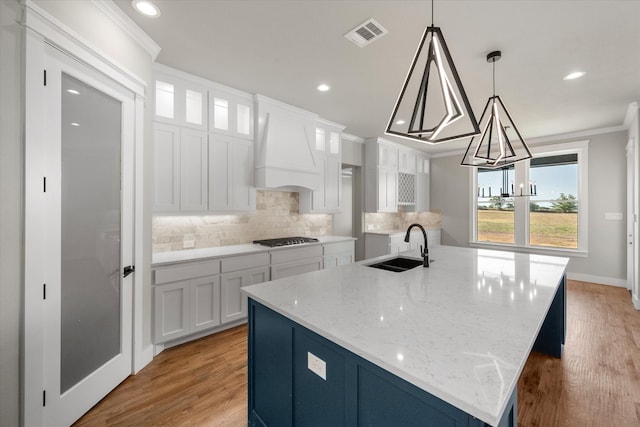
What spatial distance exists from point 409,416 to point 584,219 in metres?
6.22

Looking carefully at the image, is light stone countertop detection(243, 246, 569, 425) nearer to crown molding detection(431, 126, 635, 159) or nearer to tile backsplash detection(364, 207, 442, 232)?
tile backsplash detection(364, 207, 442, 232)

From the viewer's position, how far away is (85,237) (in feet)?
5.97

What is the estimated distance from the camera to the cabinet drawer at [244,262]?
291 cm

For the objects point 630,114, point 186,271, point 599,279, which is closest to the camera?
point 186,271

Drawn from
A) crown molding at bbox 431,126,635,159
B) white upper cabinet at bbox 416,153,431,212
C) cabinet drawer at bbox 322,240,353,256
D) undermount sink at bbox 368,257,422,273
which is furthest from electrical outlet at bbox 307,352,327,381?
crown molding at bbox 431,126,635,159

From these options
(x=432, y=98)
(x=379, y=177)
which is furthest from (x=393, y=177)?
(x=432, y=98)

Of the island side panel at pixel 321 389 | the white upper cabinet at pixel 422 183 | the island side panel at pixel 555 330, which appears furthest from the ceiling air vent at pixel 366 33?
the white upper cabinet at pixel 422 183

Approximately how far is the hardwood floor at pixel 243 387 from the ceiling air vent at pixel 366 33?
292 centimetres

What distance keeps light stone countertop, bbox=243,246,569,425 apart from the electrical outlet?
0.15 meters

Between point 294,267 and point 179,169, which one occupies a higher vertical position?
point 179,169

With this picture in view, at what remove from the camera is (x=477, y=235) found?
251 inches

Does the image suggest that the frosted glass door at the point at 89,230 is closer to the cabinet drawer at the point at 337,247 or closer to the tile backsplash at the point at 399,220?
the cabinet drawer at the point at 337,247

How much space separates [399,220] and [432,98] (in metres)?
3.48

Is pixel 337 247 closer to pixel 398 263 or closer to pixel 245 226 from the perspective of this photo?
pixel 245 226
